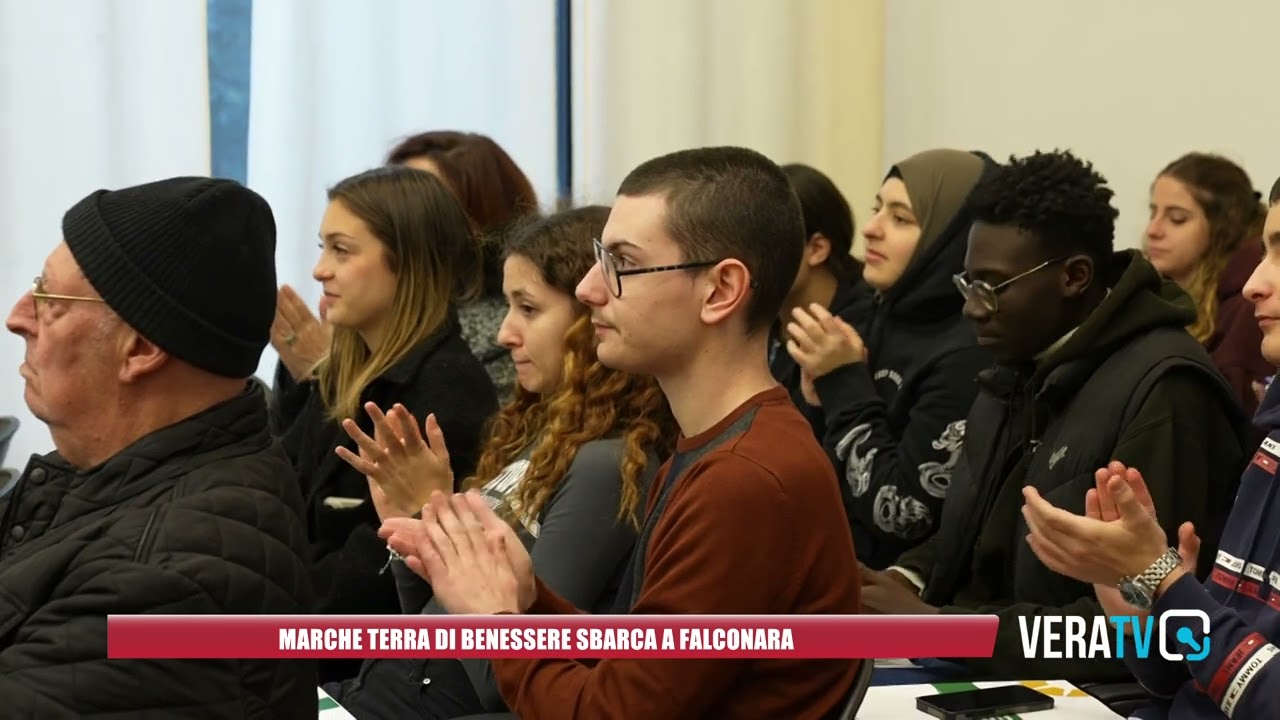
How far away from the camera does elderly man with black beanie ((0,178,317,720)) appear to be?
1625mm

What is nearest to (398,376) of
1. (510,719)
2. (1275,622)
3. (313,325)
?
(313,325)

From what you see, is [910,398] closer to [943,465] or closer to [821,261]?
[943,465]

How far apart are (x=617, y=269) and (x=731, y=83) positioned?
3460mm

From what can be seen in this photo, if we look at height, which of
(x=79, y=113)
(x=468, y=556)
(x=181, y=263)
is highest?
(x=181, y=263)

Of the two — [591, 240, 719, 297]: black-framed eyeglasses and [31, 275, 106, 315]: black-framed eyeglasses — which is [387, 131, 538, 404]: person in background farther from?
[31, 275, 106, 315]: black-framed eyeglasses

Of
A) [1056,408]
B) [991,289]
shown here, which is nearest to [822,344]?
[991,289]

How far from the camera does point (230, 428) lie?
5.88 ft

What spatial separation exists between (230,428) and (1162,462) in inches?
62.9

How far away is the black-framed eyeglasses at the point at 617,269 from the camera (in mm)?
1953

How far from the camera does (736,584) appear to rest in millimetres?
1698

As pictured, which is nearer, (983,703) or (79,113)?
(983,703)

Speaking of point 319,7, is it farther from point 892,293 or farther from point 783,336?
point 892,293

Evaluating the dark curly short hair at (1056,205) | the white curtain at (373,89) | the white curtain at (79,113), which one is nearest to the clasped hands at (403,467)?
the dark curly short hair at (1056,205)

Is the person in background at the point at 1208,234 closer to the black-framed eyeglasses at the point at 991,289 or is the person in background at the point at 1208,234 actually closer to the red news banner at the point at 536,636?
the black-framed eyeglasses at the point at 991,289
